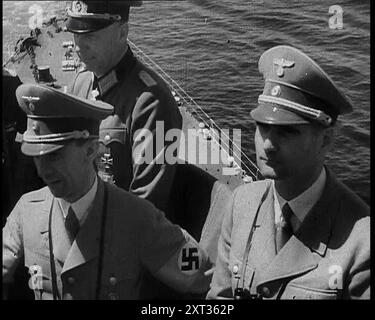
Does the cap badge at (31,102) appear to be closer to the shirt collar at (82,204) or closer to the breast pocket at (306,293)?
the shirt collar at (82,204)

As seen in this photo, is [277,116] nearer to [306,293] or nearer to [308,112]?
[308,112]

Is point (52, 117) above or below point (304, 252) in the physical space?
above

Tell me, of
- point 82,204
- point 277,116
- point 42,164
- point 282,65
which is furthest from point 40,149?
point 282,65

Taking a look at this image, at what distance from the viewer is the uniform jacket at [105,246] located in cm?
362

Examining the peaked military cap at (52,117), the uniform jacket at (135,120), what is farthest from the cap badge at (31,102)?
the uniform jacket at (135,120)

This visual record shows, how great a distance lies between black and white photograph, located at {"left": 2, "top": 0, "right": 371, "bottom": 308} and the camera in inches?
133

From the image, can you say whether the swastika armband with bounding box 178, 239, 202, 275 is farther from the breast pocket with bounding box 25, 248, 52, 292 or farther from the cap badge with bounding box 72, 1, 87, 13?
the cap badge with bounding box 72, 1, 87, 13

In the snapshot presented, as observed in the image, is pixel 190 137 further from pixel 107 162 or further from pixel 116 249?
pixel 116 249

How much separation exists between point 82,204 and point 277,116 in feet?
4.01

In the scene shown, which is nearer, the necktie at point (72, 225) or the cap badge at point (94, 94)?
the necktie at point (72, 225)

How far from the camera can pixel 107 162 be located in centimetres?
378

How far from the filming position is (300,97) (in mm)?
3314

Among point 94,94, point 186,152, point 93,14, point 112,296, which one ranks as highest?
point 93,14

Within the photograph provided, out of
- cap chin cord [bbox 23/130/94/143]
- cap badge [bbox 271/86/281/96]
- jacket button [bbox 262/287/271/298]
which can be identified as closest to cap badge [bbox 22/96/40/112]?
cap chin cord [bbox 23/130/94/143]
